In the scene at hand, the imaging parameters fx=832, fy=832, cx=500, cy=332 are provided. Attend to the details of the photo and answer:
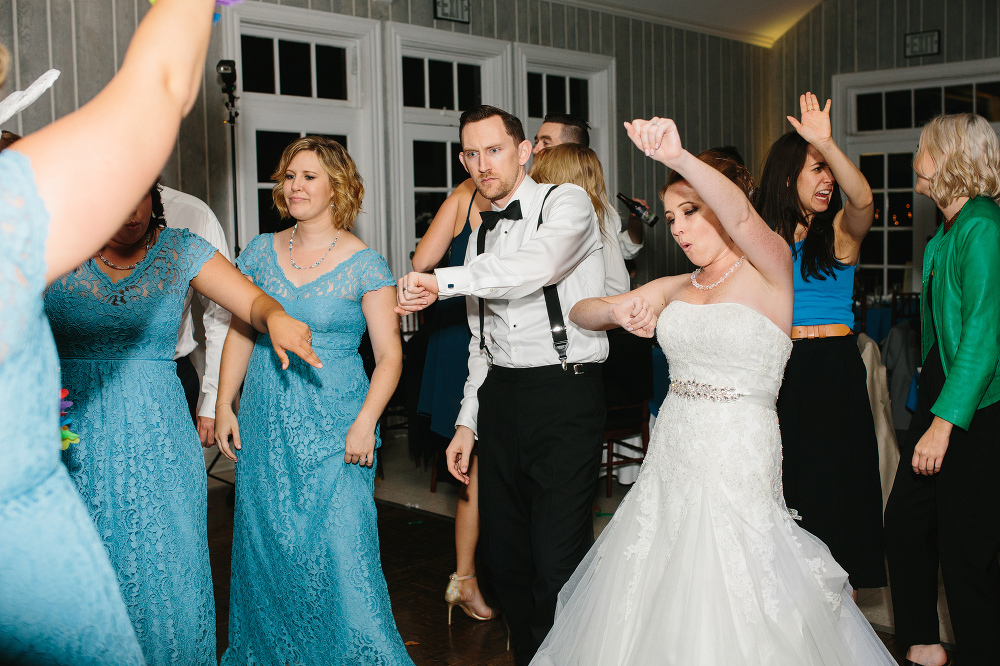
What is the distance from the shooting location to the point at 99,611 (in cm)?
99

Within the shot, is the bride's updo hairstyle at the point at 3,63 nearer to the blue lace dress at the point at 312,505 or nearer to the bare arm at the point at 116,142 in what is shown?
the bare arm at the point at 116,142

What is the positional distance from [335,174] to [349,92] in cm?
413

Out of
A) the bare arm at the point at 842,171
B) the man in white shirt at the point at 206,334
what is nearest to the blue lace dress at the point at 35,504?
the man in white shirt at the point at 206,334

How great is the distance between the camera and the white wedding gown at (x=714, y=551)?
1798 millimetres

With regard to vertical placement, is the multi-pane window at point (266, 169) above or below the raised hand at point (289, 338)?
above

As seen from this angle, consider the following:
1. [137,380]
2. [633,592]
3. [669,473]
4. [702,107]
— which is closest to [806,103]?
[669,473]

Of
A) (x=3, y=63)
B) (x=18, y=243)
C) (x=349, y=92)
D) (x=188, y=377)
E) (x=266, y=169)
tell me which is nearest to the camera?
(x=18, y=243)

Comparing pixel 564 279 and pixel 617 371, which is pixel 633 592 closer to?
pixel 564 279

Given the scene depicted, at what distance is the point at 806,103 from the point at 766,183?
0.30m

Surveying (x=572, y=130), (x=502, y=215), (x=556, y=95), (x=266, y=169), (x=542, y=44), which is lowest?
(x=502, y=215)

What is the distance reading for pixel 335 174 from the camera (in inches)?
99.1

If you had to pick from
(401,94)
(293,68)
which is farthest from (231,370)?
(401,94)

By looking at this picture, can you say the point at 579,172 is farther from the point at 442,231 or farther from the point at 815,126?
the point at 815,126

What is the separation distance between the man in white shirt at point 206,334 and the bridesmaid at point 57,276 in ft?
4.64
